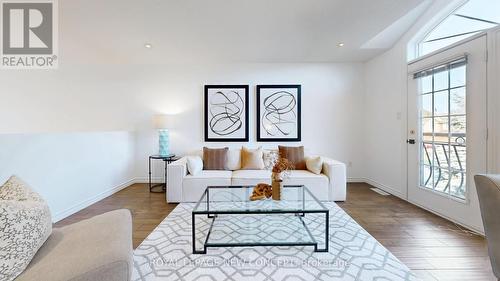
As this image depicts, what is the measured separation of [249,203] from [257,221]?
1.53 ft

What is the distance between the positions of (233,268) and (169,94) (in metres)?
3.66

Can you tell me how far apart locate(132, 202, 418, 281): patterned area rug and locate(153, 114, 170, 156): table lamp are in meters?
2.01

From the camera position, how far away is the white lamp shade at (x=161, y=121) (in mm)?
4141

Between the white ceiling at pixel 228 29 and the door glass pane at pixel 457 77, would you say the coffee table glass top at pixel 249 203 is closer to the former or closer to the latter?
the door glass pane at pixel 457 77

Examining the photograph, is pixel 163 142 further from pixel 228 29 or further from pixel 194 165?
pixel 228 29

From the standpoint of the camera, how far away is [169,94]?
Result: 452cm

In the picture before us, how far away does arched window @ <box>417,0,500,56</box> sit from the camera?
96.5 inches

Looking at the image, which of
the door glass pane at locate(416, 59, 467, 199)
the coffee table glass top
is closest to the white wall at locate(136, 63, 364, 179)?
the door glass pane at locate(416, 59, 467, 199)

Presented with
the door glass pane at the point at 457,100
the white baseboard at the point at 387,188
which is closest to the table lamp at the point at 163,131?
the white baseboard at the point at 387,188

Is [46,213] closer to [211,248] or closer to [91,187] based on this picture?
[211,248]

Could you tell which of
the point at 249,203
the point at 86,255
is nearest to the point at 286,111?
the point at 249,203

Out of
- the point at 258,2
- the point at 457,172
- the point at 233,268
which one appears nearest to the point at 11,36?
the point at 258,2

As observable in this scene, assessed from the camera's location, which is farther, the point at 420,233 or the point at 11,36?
the point at 11,36

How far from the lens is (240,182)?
338 cm
